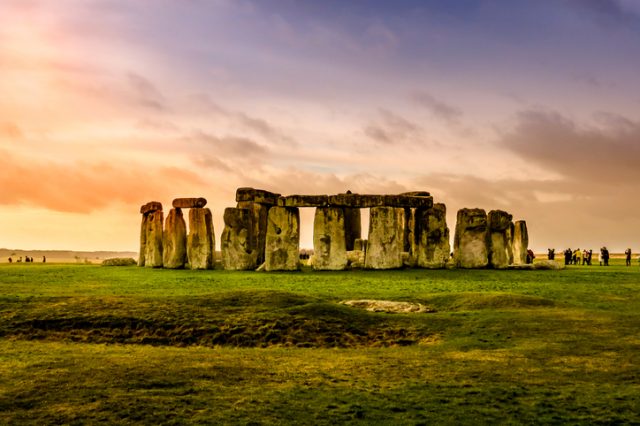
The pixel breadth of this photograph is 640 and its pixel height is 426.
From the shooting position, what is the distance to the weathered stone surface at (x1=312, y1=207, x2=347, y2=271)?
34.8 metres

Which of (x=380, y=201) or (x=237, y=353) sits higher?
(x=380, y=201)

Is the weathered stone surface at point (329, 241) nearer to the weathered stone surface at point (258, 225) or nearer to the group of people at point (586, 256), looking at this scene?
the weathered stone surface at point (258, 225)

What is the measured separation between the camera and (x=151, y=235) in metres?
39.7

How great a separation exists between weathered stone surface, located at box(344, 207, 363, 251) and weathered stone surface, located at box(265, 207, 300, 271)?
1141cm


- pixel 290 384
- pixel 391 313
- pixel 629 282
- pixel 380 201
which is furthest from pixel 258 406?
pixel 380 201

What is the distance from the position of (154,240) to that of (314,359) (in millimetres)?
27479

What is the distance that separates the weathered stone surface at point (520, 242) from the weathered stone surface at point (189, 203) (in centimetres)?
1873

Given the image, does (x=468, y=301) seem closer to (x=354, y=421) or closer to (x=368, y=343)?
(x=368, y=343)

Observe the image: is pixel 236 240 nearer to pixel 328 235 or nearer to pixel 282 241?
pixel 282 241

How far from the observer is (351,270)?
1362 inches

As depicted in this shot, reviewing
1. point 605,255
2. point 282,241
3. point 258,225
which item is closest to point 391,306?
point 282,241

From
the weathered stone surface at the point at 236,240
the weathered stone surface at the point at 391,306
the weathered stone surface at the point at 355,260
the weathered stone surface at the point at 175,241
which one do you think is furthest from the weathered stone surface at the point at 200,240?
the weathered stone surface at the point at 391,306

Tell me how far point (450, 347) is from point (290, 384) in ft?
14.4

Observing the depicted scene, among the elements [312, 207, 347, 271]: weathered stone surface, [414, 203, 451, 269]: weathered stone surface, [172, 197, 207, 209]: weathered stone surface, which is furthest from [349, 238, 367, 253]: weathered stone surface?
[172, 197, 207, 209]: weathered stone surface
